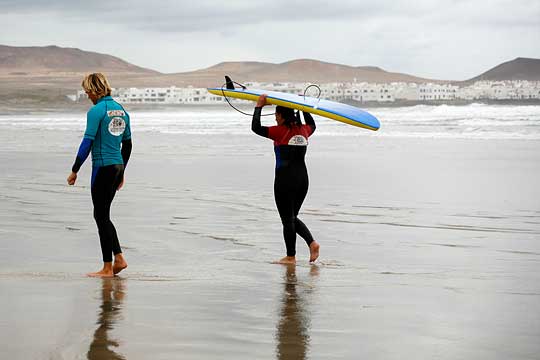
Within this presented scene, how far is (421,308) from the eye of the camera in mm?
5410

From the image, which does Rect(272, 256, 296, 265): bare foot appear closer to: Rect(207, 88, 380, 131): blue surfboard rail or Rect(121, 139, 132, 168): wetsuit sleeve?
Rect(207, 88, 380, 131): blue surfboard rail

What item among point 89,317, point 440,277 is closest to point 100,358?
point 89,317

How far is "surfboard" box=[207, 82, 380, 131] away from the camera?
729 centimetres

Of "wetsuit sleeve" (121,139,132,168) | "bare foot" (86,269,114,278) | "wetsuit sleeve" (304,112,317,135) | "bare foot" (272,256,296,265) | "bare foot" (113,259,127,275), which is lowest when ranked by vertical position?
"bare foot" (272,256,296,265)

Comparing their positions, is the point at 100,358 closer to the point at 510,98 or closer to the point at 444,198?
the point at 444,198

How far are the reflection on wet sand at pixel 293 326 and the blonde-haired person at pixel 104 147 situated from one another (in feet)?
4.56

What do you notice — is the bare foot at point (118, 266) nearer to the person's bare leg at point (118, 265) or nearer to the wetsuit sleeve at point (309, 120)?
the person's bare leg at point (118, 265)

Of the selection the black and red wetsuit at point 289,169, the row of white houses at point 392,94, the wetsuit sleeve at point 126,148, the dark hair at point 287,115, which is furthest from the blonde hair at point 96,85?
the row of white houses at point 392,94

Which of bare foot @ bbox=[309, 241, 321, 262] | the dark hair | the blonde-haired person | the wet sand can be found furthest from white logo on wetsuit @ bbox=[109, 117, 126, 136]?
bare foot @ bbox=[309, 241, 321, 262]

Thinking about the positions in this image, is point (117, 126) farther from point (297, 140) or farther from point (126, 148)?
point (297, 140)

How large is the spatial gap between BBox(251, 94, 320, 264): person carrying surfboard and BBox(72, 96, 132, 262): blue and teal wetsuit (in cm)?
120

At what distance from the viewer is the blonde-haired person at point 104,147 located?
20.8 ft

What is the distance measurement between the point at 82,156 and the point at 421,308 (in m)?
2.64

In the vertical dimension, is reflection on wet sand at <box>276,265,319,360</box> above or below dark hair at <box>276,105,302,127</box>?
below
